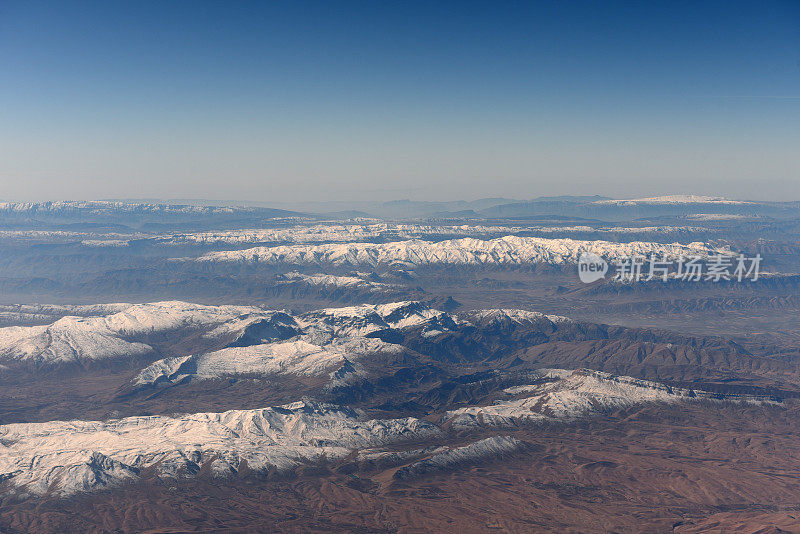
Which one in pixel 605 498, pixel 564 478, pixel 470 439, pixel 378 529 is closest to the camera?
pixel 378 529

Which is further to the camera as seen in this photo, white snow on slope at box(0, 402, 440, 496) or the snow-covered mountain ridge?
the snow-covered mountain ridge

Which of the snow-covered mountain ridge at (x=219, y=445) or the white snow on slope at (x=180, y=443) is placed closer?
the white snow on slope at (x=180, y=443)

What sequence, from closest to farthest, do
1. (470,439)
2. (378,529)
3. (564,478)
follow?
(378,529) → (564,478) → (470,439)

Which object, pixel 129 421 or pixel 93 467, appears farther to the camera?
pixel 129 421

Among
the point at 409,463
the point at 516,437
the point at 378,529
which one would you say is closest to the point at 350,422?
the point at 409,463

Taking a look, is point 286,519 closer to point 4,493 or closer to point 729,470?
point 4,493

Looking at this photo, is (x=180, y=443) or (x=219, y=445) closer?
(x=219, y=445)

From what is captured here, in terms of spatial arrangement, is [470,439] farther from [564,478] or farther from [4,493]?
[4,493]
